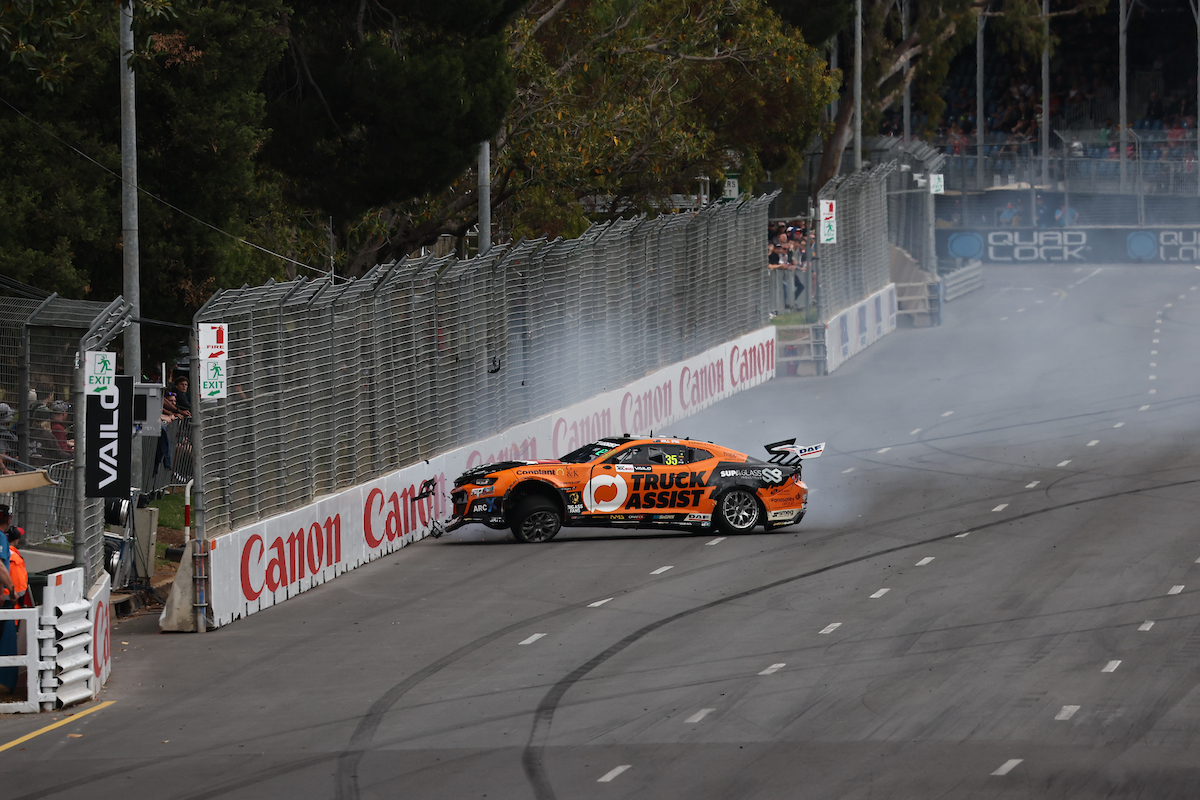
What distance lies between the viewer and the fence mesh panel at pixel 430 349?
60.8 ft

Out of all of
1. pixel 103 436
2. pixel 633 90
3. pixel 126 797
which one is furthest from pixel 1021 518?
pixel 633 90

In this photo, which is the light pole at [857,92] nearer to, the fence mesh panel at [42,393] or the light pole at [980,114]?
the light pole at [980,114]

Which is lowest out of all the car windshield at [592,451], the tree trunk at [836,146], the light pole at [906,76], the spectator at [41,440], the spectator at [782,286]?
the car windshield at [592,451]

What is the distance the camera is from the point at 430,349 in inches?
922

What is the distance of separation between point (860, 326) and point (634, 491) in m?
22.1

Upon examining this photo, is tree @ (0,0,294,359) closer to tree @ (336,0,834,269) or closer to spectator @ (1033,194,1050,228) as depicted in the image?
tree @ (336,0,834,269)

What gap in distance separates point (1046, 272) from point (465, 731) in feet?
159

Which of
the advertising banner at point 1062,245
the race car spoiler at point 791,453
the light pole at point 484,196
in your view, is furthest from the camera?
the advertising banner at point 1062,245

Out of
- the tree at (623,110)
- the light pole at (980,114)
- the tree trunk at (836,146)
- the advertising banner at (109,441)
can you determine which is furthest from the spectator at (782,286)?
the advertising banner at (109,441)

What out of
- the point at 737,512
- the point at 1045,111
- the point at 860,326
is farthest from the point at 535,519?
the point at 1045,111

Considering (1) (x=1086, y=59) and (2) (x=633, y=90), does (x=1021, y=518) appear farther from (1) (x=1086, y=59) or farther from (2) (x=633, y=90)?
(1) (x=1086, y=59)

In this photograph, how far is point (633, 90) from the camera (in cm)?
3747

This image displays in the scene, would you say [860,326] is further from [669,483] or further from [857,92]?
[669,483]

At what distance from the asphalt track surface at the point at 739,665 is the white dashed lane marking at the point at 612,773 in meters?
0.05
